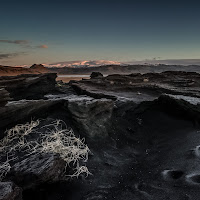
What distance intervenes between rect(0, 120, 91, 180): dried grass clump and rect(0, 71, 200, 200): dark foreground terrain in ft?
0.80

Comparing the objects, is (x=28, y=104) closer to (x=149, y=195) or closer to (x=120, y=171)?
(x=120, y=171)

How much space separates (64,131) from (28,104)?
1436 mm

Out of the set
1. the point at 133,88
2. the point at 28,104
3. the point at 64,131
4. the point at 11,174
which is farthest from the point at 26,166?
the point at 133,88

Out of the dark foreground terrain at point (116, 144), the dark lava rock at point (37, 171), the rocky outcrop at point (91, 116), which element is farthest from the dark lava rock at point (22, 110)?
the dark lava rock at point (37, 171)

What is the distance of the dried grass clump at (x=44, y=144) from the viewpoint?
4504 millimetres

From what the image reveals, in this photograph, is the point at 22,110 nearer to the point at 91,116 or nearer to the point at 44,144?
the point at 44,144

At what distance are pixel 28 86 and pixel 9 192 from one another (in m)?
6.75

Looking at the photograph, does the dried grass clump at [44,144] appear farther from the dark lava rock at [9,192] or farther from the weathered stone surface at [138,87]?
the weathered stone surface at [138,87]

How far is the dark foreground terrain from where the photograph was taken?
3.80 meters

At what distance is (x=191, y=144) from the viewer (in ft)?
18.5

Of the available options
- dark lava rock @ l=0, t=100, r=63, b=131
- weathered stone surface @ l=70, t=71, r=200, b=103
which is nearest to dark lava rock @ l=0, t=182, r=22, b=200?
dark lava rock @ l=0, t=100, r=63, b=131

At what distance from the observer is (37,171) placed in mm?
3625

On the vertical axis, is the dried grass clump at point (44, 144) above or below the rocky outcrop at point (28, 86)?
below

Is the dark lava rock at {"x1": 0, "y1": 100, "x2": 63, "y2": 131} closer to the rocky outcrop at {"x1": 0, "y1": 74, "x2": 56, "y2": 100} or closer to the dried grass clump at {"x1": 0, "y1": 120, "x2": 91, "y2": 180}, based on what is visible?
the dried grass clump at {"x1": 0, "y1": 120, "x2": 91, "y2": 180}
